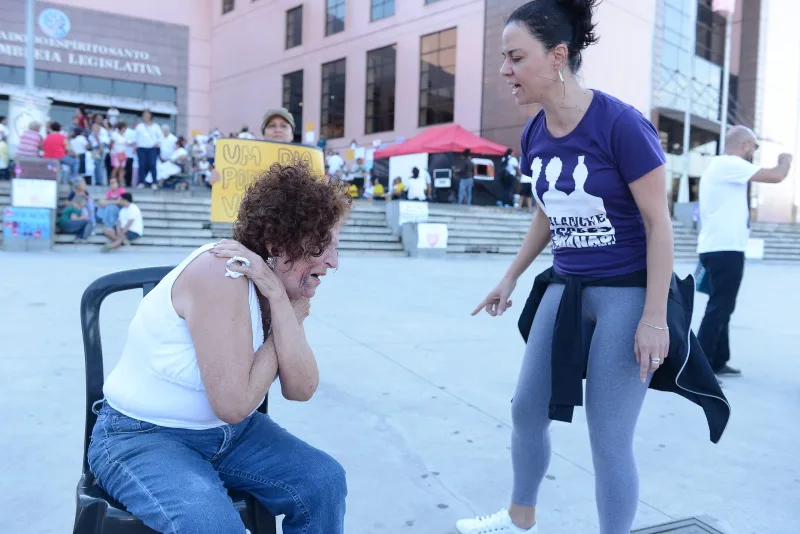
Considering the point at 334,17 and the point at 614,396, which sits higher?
the point at 334,17

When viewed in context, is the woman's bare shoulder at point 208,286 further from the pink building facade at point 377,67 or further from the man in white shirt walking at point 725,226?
the pink building facade at point 377,67

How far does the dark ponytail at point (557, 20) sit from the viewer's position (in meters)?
1.92

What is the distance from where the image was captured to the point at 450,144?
19.7m

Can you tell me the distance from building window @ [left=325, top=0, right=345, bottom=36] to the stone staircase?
15.0 meters

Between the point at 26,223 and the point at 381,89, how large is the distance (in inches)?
688

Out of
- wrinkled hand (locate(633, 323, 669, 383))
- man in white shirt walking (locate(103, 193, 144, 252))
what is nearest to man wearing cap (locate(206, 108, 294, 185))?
wrinkled hand (locate(633, 323, 669, 383))

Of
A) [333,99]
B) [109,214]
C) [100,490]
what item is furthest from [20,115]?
[333,99]

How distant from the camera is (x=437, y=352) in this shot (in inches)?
195

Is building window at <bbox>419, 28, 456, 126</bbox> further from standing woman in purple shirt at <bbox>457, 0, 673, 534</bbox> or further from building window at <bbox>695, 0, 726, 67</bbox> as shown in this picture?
standing woman in purple shirt at <bbox>457, 0, 673, 534</bbox>

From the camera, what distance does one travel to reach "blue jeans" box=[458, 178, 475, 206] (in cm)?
1956

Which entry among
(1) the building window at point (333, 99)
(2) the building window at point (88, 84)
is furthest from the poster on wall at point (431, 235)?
(2) the building window at point (88, 84)

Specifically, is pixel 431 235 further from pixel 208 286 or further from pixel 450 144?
pixel 208 286

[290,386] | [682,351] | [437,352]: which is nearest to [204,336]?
[290,386]

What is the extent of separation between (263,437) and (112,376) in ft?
1.40
